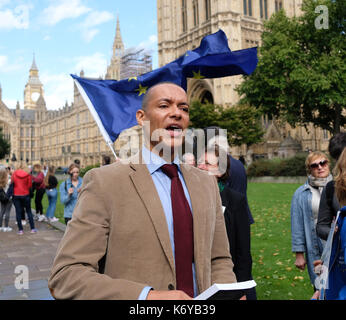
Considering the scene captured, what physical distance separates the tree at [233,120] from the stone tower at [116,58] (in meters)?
40.2

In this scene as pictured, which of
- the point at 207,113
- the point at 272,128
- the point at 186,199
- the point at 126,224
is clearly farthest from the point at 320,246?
the point at 272,128

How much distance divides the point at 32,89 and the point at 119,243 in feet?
527

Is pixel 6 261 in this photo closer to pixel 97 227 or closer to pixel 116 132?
pixel 116 132

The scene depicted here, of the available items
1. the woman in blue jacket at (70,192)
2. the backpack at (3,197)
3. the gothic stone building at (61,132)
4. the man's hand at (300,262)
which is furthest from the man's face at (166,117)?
the gothic stone building at (61,132)

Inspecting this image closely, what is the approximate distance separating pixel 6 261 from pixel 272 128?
4176cm

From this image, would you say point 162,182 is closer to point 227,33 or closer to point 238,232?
point 238,232

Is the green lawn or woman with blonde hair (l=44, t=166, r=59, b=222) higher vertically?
woman with blonde hair (l=44, t=166, r=59, b=222)

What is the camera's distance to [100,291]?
139 cm

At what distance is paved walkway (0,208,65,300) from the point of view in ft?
14.9

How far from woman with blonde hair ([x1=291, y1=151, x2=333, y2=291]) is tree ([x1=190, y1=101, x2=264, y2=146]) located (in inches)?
1197

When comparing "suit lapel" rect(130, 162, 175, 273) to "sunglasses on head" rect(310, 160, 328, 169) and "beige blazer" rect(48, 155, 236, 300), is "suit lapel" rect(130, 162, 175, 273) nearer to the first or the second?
"beige blazer" rect(48, 155, 236, 300)

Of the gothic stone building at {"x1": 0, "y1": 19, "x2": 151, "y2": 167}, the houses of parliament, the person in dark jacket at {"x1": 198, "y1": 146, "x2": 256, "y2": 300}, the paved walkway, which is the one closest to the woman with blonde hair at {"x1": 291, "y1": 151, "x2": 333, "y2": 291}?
the person in dark jacket at {"x1": 198, "y1": 146, "x2": 256, "y2": 300}

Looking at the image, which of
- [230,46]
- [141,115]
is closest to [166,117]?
[141,115]

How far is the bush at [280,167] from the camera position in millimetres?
23266
